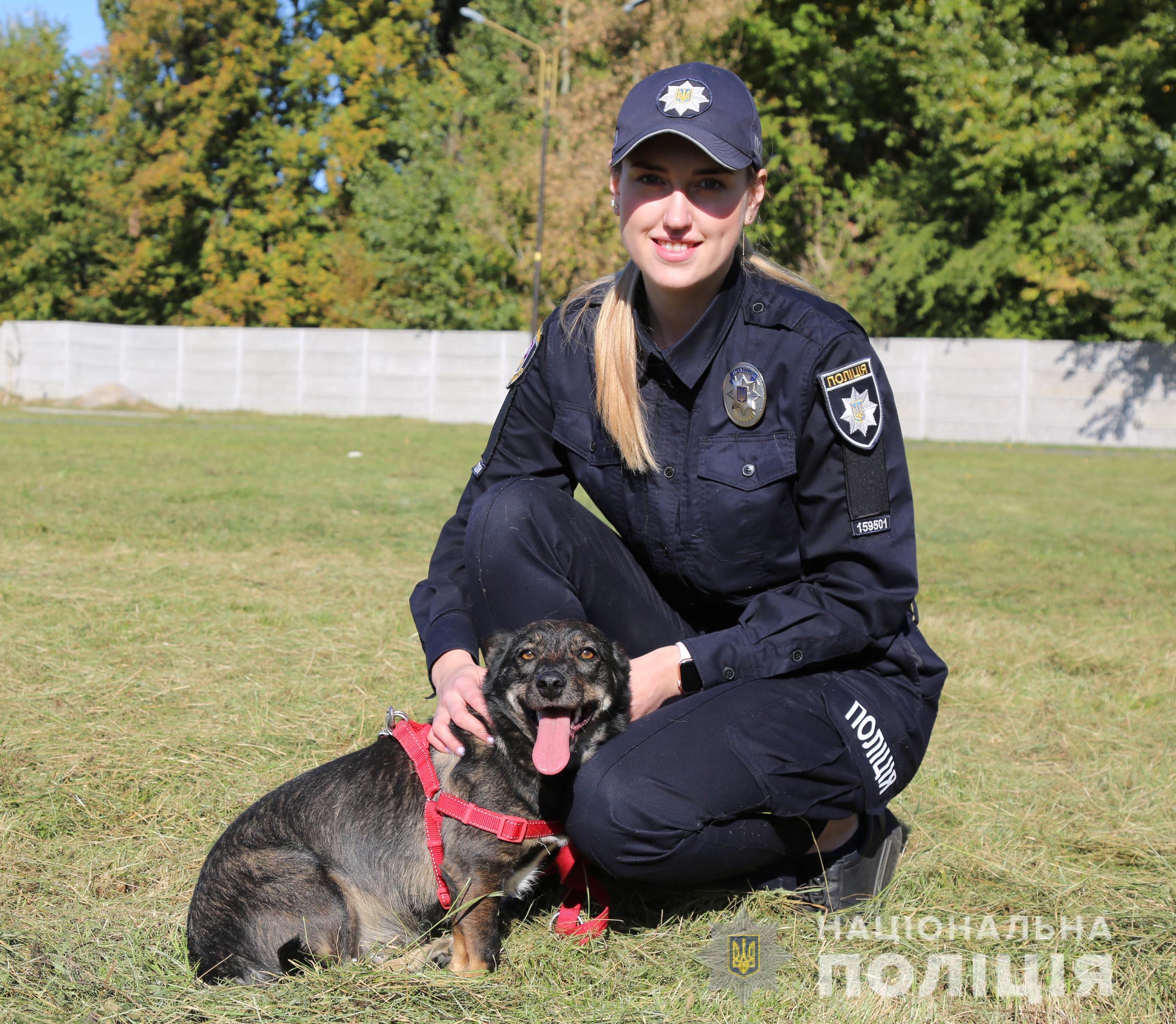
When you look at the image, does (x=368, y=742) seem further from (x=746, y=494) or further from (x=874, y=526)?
(x=874, y=526)

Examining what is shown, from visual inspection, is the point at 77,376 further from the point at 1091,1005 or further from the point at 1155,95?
the point at 1091,1005

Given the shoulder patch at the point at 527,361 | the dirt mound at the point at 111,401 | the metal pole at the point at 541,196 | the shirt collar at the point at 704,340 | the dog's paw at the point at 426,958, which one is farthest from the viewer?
the dirt mound at the point at 111,401

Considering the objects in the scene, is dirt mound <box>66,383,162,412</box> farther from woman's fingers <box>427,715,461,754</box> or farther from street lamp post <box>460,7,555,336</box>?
woman's fingers <box>427,715,461,754</box>

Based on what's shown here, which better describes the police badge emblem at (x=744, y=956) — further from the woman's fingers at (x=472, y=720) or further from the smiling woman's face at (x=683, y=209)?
the smiling woman's face at (x=683, y=209)

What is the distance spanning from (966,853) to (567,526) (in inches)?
58.3

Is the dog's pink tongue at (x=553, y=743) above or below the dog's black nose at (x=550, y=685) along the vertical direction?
below

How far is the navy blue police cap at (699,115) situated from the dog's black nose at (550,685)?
4.17 feet

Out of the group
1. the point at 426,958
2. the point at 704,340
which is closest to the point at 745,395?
the point at 704,340

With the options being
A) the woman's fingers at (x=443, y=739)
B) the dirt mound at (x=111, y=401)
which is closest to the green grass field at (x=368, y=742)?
the woman's fingers at (x=443, y=739)

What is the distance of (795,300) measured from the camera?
8.80 ft

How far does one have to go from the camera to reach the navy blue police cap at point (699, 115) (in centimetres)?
252

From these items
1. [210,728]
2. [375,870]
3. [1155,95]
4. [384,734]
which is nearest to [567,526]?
[384,734]

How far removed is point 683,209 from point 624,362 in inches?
16.2

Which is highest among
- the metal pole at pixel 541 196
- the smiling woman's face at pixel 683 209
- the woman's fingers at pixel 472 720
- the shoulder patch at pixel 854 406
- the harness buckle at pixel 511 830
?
the metal pole at pixel 541 196
